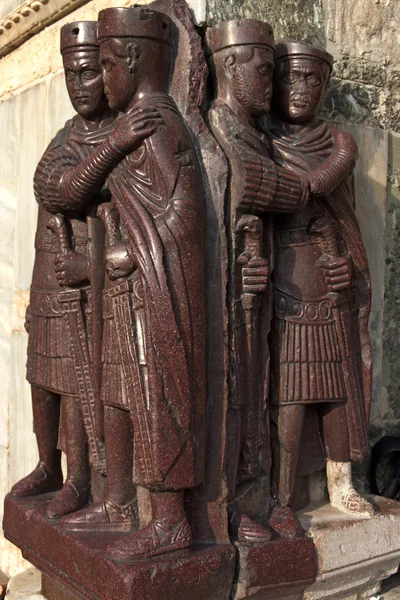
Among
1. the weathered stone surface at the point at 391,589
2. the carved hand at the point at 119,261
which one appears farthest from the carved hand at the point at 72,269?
the weathered stone surface at the point at 391,589

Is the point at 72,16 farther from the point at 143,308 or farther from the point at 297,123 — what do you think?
the point at 143,308

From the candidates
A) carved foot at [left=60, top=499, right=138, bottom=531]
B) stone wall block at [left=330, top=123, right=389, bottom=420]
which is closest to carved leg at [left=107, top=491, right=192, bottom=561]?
carved foot at [left=60, top=499, right=138, bottom=531]

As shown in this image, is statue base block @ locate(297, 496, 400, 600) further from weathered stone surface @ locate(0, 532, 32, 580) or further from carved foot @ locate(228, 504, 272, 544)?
weathered stone surface @ locate(0, 532, 32, 580)

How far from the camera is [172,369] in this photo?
8.00 ft

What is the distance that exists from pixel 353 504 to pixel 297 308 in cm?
86

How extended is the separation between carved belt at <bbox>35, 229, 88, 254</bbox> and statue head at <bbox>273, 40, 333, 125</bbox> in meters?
0.95

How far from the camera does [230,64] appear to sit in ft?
8.77

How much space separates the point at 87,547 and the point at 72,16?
2.41m

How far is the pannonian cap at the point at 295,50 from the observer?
2791mm

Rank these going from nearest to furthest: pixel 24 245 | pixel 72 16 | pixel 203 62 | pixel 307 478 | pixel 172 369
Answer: pixel 172 369 → pixel 203 62 → pixel 307 478 → pixel 72 16 → pixel 24 245

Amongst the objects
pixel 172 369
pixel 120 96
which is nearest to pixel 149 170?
pixel 120 96

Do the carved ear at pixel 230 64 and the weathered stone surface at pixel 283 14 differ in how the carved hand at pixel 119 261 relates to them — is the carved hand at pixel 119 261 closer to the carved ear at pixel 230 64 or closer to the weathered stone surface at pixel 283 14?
the carved ear at pixel 230 64

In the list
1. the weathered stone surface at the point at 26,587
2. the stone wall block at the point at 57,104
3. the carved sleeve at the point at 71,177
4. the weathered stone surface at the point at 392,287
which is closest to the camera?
the carved sleeve at the point at 71,177

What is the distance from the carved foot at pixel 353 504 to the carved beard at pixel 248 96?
1.59 metres
